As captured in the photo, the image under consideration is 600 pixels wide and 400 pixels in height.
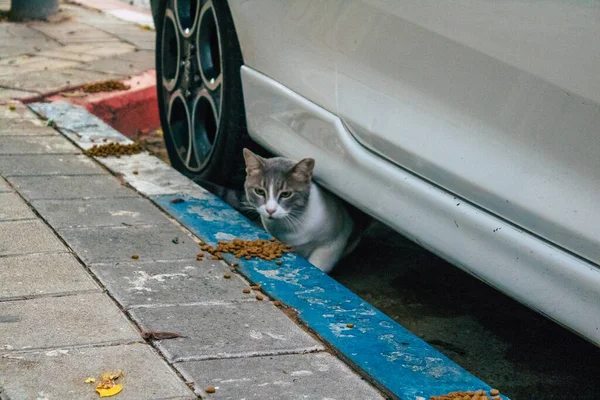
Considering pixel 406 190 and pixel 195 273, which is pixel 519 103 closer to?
pixel 406 190

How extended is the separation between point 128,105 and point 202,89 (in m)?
1.64

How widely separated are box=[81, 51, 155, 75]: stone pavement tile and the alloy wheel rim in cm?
182

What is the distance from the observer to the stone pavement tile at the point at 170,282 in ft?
8.95

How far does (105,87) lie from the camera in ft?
18.0

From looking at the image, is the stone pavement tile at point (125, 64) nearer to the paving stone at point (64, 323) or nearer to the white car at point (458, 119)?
the white car at point (458, 119)

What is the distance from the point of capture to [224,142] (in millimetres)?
3789

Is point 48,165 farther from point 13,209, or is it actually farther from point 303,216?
point 303,216

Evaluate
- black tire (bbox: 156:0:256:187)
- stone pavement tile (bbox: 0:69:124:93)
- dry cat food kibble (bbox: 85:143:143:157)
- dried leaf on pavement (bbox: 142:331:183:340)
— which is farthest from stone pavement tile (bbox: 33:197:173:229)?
stone pavement tile (bbox: 0:69:124:93)

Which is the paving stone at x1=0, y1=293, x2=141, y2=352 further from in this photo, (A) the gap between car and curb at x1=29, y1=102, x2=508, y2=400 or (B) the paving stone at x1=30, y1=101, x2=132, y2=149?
(B) the paving stone at x1=30, y1=101, x2=132, y2=149

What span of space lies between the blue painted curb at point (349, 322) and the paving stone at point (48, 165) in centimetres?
64

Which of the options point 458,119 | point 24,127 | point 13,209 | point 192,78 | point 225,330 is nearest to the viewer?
point 458,119

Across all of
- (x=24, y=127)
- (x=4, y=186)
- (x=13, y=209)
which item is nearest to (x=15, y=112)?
(x=24, y=127)

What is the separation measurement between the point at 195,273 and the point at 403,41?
1.01 m

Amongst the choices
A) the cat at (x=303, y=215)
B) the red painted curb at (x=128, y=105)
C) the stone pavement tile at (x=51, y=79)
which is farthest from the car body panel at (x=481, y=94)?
the stone pavement tile at (x=51, y=79)
